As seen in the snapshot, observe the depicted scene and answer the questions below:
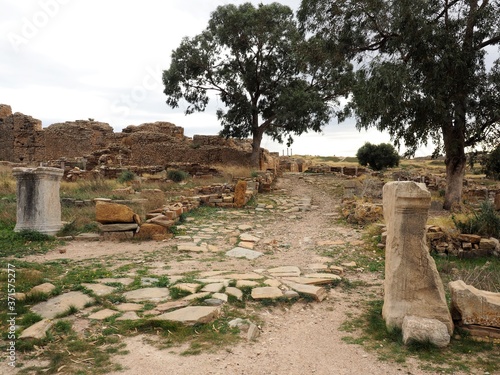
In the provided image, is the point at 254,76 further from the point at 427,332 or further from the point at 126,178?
the point at 427,332

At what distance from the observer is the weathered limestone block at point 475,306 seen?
375 cm

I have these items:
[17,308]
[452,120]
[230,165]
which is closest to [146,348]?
[17,308]

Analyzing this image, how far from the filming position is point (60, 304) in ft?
13.9

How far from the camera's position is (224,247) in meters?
7.79

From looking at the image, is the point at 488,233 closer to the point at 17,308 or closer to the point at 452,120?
the point at 452,120

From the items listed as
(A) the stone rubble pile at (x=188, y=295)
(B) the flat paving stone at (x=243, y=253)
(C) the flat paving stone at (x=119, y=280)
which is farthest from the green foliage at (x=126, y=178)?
(A) the stone rubble pile at (x=188, y=295)

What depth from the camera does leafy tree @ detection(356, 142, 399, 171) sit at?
3200cm

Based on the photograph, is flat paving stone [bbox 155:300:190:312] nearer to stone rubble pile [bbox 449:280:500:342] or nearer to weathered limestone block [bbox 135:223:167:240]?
stone rubble pile [bbox 449:280:500:342]

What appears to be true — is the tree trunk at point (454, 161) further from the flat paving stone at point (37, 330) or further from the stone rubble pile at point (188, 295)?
the flat paving stone at point (37, 330)

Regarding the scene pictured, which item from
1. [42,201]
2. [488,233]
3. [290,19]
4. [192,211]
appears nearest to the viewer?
[488,233]

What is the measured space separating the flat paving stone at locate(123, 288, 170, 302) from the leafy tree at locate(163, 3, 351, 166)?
15363 mm

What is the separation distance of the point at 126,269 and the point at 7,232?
3.86 meters

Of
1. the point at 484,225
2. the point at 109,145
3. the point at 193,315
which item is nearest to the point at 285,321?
the point at 193,315

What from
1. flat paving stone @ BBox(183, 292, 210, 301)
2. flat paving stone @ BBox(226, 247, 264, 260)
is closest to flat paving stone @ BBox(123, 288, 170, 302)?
flat paving stone @ BBox(183, 292, 210, 301)
